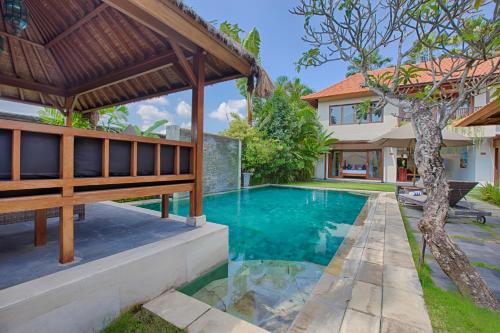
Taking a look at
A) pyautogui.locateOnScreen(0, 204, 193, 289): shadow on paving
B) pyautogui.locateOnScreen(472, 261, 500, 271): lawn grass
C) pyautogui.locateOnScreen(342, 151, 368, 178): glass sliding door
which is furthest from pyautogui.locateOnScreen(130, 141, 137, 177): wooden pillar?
pyautogui.locateOnScreen(342, 151, 368, 178): glass sliding door

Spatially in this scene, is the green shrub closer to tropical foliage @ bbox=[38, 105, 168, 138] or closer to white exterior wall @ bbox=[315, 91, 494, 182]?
white exterior wall @ bbox=[315, 91, 494, 182]

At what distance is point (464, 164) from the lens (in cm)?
1697

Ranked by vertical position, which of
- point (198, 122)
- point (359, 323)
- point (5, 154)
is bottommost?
point (359, 323)

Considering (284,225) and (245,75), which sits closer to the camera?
(245,75)

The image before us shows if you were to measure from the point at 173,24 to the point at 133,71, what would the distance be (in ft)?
7.53

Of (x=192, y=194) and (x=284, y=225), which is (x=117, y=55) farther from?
(x=284, y=225)

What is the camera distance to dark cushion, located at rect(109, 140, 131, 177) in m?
3.29

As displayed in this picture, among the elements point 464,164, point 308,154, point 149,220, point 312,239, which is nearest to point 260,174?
point 308,154

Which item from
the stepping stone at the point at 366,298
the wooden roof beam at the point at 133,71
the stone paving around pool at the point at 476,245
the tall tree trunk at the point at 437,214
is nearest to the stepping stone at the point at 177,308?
the stepping stone at the point at 366,298

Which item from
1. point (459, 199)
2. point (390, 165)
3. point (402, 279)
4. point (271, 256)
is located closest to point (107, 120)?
point (271, 256)

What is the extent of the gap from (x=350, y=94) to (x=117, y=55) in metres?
17.7

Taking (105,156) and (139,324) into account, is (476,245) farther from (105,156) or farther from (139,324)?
(105,156)

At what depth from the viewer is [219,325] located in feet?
7.85

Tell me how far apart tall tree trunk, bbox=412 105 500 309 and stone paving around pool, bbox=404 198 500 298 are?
1.18 ft
